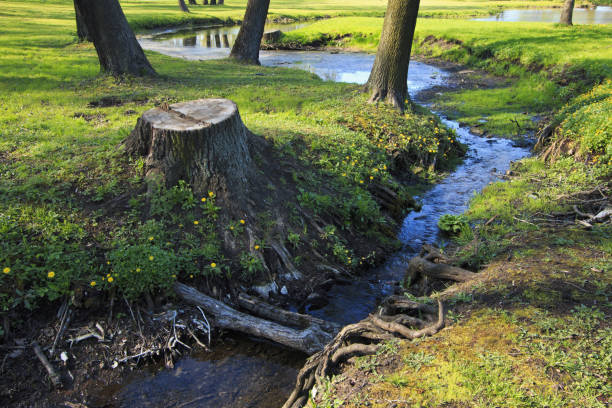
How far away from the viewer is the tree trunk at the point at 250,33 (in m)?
17.2

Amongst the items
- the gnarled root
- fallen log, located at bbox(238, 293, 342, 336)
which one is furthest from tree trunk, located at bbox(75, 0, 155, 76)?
the gnarled root

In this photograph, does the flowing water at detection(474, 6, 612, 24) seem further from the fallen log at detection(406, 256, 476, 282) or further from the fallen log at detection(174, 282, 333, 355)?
the fallen log at detection(174, 282, 333, 355)

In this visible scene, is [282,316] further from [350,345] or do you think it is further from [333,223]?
[333,223]

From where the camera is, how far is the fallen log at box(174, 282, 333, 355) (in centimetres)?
454

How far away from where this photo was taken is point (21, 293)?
4.29 metres

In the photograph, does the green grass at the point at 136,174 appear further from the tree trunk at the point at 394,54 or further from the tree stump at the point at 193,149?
the tree trunk at the point at 394,54

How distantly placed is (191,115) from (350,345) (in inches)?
154

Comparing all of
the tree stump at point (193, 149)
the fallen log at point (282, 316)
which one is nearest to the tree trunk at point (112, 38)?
the tree stump at point (193, 149)

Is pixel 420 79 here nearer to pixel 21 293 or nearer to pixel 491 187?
pixel 491 187

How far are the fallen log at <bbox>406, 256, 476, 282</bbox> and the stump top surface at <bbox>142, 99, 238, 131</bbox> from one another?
3.32 metres

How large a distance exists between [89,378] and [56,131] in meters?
5.30

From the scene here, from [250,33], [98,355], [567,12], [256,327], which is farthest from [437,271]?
[567,12]

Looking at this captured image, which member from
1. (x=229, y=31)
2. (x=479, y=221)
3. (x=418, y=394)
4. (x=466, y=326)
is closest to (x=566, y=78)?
(x=479, y=221)

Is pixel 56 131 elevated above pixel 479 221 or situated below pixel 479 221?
above
